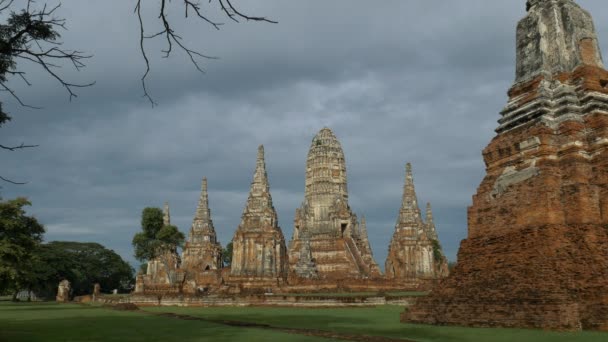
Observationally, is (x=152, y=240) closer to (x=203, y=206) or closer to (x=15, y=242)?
(x=203, y=206)

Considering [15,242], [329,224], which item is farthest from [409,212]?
[15,242]

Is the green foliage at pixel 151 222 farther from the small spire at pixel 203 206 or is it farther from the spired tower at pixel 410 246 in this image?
the spired tower at pixel 410 246

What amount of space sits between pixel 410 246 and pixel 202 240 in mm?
22363

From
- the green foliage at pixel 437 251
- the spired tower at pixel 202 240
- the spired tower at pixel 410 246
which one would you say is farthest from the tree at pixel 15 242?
the green foliage at pixel 437 251

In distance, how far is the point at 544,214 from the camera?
1162 centimetres

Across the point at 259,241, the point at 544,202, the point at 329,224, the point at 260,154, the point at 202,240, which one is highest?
the point at 260,154

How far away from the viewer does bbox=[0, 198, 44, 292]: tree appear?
73.2 feet

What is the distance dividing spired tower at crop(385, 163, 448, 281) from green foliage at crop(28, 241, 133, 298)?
104ft

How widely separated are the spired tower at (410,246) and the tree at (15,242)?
3199cm

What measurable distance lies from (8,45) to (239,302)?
22.3m

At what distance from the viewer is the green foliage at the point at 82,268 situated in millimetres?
53575

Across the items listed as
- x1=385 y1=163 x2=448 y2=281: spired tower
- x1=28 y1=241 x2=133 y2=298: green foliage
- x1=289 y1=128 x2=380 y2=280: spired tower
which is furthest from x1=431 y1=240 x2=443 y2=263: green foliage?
x1=28 y1=241 x2=133 y2=298: green foliage

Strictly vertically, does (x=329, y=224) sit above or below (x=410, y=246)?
above

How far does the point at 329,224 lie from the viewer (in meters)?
51.6
